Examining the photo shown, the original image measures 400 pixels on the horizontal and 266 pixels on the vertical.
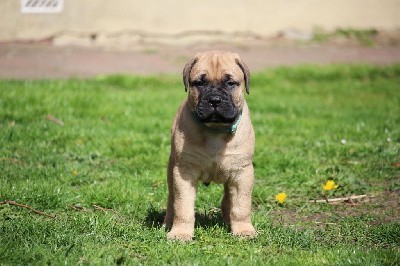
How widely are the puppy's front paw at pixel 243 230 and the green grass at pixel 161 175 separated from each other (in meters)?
0.08

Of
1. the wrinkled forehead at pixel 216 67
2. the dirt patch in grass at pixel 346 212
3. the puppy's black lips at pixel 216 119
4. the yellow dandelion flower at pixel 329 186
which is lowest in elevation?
the dirt patch in grass at pixel 346 212

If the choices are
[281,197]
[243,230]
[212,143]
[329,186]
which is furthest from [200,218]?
[329,186]

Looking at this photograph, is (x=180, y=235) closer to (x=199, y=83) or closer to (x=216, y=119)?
(x=216, y=119)

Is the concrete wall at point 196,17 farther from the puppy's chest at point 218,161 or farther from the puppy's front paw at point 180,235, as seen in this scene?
the puppy's front paw at point 180,235

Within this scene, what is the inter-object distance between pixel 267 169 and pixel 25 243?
9.85 feet

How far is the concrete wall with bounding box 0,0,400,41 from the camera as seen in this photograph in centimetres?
1305

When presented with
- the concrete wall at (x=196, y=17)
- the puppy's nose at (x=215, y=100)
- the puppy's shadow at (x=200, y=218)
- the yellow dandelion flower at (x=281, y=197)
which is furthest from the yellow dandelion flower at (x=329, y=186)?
the concrete wall at (x=196, y=17)

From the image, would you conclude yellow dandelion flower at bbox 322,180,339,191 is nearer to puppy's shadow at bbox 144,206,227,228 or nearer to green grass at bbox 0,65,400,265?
green grass at bbox 0,65,400,265

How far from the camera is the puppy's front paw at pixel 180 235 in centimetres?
472

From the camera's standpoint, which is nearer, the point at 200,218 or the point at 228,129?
the point at 228,129

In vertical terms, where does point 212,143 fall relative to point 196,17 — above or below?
below

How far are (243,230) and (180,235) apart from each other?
1.54ft

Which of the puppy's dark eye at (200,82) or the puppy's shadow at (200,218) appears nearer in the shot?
the puppy's dark eye at (200,82)

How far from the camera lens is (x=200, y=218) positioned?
17.9ft
